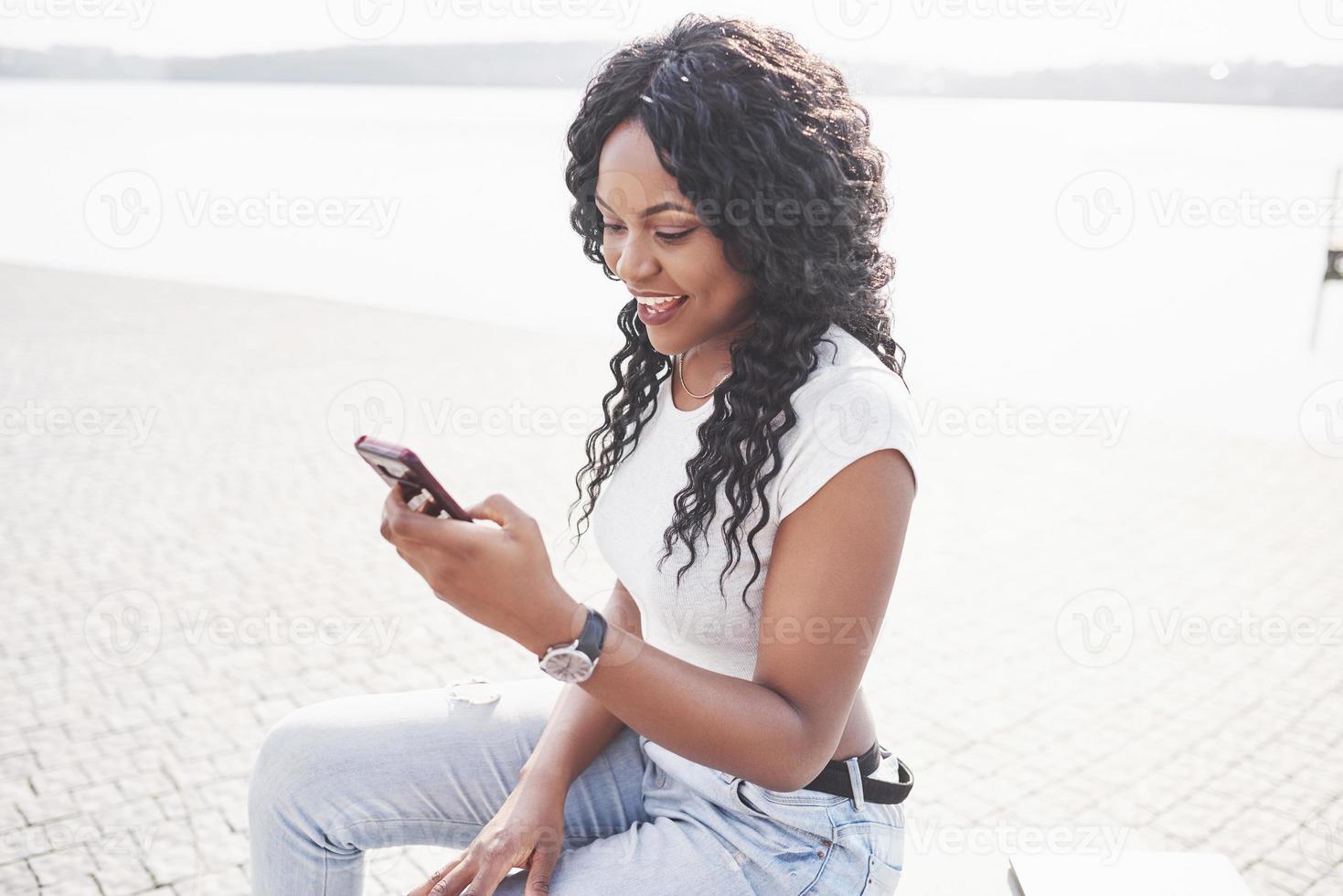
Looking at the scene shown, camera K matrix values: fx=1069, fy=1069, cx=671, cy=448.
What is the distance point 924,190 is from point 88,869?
18.8m

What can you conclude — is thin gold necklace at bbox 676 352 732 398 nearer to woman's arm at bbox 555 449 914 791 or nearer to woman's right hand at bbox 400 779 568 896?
woman's arm at bbox 555 449 914 791

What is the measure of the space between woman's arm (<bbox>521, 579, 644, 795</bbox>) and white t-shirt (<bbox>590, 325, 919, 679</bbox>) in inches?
6.0

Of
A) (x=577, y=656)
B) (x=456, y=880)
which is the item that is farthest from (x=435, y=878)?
(x=577, y=656)

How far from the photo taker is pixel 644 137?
1.90 metres

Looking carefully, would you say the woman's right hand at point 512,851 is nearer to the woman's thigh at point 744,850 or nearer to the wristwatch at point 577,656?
the woman's thigh at point 744,850

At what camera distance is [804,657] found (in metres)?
1.61

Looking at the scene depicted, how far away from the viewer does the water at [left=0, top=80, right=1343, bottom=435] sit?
9195 millimetres

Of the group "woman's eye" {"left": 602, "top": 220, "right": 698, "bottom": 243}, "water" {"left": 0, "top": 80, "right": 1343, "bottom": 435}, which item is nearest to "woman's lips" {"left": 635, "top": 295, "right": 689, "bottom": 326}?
"woman's eye" {"left": 602, "top": 220, "right": 698, "bottom": 243}

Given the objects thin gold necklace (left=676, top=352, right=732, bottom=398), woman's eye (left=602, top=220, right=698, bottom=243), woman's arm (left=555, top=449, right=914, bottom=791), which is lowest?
woman's arm (left=555, top=449, right=914, bottom=791)

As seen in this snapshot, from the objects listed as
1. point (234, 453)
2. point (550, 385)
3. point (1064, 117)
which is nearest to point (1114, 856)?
point (234, 453)

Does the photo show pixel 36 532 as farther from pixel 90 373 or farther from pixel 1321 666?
pixel 1321 666

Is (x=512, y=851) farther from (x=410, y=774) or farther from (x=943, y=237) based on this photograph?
(x=943, y=237)

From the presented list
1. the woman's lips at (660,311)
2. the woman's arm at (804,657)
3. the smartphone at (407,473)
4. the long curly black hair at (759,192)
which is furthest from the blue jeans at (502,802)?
the woman's lips at (660,311)

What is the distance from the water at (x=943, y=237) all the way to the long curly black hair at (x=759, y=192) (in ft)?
0.77
